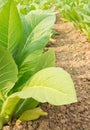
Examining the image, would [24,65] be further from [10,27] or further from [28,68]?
[10,27]

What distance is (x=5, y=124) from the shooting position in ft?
5.66

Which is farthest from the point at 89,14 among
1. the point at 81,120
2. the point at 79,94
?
the point at 81,120

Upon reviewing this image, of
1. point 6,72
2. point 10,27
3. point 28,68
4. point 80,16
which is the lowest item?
point 80,16

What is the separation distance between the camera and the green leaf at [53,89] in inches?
45.3

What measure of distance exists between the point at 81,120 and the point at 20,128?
31 cm

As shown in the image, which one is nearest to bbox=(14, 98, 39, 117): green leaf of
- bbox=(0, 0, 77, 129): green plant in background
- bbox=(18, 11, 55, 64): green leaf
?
bbox=(0, 0, 77, 129): green plant in background

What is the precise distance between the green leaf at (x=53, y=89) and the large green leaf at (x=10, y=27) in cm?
34

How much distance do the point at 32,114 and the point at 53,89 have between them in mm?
463

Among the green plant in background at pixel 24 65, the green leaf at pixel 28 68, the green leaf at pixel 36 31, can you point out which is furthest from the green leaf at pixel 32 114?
the green leaf at pixel 36 31

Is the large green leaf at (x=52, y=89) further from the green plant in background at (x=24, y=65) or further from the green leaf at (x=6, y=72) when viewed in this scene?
the green leaf at (x=6, y=72)

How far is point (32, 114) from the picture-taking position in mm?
1660

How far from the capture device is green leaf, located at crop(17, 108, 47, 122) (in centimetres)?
164

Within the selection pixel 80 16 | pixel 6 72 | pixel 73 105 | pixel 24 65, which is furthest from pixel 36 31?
pixel 80 16

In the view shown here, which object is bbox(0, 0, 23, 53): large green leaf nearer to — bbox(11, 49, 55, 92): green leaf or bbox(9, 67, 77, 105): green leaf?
bbox(11, 49, 55, 92): green leaf
